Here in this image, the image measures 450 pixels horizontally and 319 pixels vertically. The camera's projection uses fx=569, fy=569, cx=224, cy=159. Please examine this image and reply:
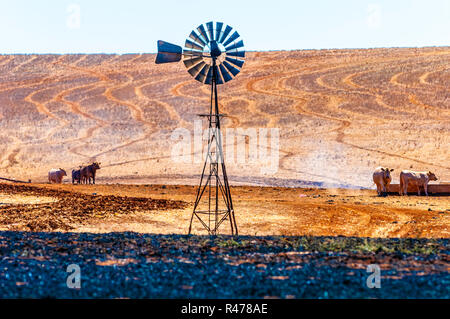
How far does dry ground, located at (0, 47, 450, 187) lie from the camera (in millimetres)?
43531

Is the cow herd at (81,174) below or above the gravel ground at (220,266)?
above

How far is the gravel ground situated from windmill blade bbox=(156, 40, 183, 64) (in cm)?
711

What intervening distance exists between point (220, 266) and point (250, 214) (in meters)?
13.7

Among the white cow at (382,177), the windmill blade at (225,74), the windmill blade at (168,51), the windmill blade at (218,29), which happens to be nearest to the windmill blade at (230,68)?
the windmill blade at (225,74)

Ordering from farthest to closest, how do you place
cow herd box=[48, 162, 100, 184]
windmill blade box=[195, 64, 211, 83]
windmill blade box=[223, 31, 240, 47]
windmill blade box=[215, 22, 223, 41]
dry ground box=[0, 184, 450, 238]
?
cow herd box=[48, 162, 100, 184]
dry ground box=[0, 184, 450, 238]
windmill blade box=[195, 64, 211, 83]
windmill blade box=[223, 31, 240, 47]
windmill blade box=[215, 22, 223, 41]

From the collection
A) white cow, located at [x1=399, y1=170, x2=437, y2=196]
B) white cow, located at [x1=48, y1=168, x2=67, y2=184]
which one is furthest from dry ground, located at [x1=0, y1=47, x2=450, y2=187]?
white cow, located at [x1=399, y1=170, x2=437, y2=196]

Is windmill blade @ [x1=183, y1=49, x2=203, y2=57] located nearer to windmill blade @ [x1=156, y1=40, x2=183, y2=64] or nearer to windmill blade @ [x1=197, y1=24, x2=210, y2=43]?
windmill blade @ [x1=156, y1=40, x2=183, y2=64]

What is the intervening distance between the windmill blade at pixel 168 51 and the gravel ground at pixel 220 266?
7114mm

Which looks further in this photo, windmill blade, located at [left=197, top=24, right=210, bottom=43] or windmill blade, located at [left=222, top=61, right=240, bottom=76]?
windmill blade, located at [left=222, top=61, right=240, bottom=76]

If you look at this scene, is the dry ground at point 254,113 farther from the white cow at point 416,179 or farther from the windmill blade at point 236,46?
the windmill blade at point 236,46

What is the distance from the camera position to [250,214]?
23.4m

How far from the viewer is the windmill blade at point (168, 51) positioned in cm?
1823

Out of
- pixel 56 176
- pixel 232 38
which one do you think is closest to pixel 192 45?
pixel 232 38

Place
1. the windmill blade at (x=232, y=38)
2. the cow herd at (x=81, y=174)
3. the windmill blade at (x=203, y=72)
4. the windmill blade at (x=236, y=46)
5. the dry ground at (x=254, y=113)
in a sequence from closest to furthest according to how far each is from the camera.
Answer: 1. the windmill blade at (x=232, y=38)
2. the windmill blade at (x=236, y=46)
3. the windmill blade at (x=203, y=72)
4. the cow herd at (x=81, y=174)
5. the dry ground at (x=254, y=113)
